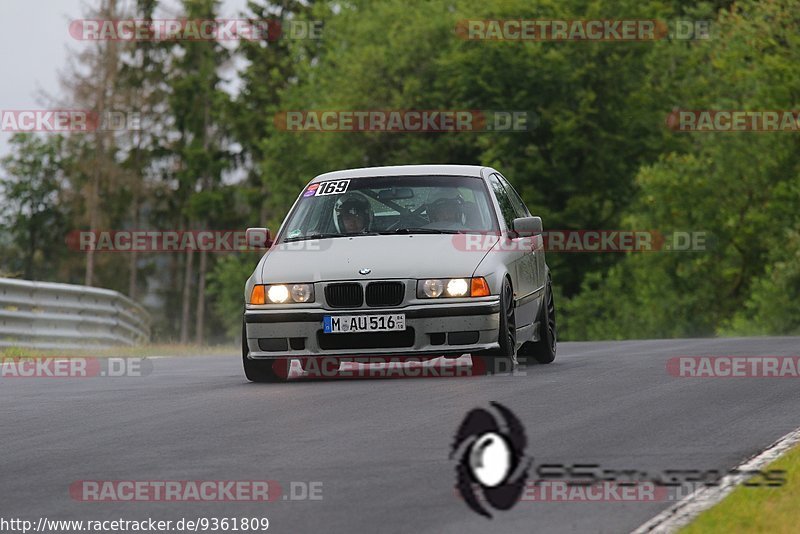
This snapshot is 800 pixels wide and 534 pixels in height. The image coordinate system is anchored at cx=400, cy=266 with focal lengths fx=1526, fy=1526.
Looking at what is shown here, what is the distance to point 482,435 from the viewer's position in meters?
8.51

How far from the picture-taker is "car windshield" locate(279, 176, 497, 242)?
12.5m

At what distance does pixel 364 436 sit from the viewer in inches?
336

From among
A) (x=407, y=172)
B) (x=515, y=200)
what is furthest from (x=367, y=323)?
(x=515, y=200)

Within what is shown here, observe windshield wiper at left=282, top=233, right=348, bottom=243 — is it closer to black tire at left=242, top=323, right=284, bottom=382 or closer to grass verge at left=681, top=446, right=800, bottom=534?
black tire at left=242, top=323, right=284, bottom=382

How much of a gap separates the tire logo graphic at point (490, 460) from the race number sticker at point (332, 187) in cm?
409

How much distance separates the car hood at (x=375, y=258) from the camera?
1153 cm

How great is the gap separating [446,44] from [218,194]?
70.5 ft

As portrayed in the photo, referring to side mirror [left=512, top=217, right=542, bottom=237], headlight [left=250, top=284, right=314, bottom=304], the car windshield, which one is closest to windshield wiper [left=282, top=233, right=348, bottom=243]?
the car windshield

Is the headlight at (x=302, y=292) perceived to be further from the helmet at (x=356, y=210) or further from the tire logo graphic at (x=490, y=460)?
the tire logo graphic at (x=490, y=460)

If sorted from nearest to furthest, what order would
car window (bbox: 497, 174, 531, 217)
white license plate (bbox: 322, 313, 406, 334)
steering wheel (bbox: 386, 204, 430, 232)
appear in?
1. white license plate (bbox: 322, 313, 406, 334)
2. steering wheel (bbox: 386, 204, 430, 232)
3. car window (bbox: 497, 174, 531, 217)

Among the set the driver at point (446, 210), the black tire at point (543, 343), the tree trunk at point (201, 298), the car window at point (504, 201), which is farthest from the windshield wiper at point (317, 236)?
the tree trunk at point (201, 298)

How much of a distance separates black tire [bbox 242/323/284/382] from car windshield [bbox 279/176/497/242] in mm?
1131

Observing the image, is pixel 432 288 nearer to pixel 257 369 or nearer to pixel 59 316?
pixel 257 369

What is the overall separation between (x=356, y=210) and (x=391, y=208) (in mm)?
299
